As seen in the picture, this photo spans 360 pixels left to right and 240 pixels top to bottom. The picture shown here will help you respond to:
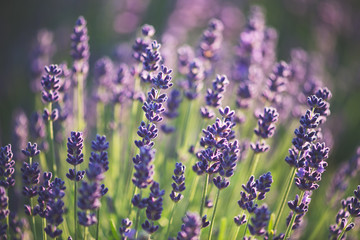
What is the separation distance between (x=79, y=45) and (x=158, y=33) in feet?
12.0

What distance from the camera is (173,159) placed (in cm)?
280

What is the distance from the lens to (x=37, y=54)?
3.18 metres

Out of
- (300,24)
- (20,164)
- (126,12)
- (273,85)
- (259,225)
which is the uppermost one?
(300,24)

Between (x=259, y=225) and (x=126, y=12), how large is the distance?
5.01m

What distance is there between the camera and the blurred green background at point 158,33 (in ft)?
14.3

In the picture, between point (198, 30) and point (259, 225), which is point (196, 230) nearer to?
point (259, 225)

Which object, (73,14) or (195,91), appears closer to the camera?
(195,91)

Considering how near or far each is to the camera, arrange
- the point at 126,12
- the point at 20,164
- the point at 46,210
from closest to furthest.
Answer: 1. the point at 46,210
2. the point at 20,164
3. the point at 126,12

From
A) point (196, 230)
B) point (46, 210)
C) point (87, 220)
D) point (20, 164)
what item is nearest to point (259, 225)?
point (196, 230)

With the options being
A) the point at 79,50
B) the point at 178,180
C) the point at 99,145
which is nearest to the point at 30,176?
the point at 99,145

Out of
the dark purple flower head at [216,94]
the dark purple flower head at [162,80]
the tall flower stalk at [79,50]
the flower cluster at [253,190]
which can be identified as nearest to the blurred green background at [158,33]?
the tall flower stalk at [79,50]

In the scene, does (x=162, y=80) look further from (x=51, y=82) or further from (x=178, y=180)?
(x=51, y=82)

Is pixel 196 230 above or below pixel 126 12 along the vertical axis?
below

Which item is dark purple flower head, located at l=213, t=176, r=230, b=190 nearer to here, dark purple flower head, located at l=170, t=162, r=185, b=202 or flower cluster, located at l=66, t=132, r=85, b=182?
dark purple flower head, located at l=170, t=162, r=185, b=202
